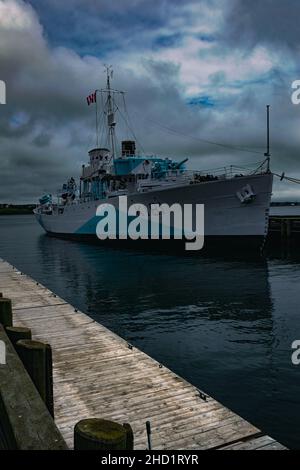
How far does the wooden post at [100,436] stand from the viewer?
146 inches

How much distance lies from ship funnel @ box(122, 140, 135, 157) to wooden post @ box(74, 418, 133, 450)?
48.8 m

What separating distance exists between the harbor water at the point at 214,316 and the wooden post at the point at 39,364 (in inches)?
177

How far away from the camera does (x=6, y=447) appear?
4730mm

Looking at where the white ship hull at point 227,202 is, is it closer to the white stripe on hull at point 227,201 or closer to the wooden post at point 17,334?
the white stripe on hull at point 227,201

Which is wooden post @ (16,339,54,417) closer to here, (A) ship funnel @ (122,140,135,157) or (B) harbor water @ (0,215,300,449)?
(B) harbor water @ (0,215,300,449)

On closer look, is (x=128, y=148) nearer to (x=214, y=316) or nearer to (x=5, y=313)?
(x=214, y=316)

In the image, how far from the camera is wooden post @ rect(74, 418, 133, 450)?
12.2 ft

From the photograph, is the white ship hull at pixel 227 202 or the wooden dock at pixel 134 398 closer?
the wooden dock at pixel 134 398

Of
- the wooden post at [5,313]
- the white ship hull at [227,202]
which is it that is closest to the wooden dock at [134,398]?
the wooden post at [5,313]

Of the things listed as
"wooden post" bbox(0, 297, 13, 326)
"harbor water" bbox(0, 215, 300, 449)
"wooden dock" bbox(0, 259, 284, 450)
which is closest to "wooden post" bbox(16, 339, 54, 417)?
"wooden dock" bbox(0, 259, 284, 450)

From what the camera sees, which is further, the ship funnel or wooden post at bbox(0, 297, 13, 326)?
the ship funnel
